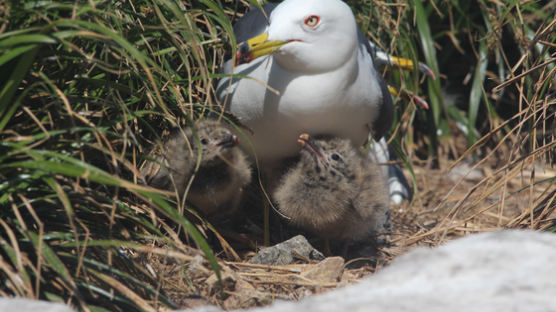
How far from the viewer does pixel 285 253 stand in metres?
3.17

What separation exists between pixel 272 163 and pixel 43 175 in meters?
1.63

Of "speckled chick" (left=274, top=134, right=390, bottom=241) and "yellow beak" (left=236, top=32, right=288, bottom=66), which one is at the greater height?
"yellow beak" (left=236, top=32, right=288, bottom=66)

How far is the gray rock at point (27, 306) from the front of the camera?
1695mm

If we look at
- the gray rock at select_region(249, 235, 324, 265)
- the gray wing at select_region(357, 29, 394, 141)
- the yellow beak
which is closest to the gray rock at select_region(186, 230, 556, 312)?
the gray rock at select_region(249, 235, 324, 265)

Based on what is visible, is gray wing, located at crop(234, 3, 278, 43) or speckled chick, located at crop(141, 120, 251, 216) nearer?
speckled chick, located at crop(141, 120, 251, 216)

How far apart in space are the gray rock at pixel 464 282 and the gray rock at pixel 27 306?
55 cm

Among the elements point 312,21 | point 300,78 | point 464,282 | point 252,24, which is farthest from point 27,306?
point 252,24

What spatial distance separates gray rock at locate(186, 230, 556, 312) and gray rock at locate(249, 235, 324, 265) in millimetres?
1365

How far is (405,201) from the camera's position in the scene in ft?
14.9

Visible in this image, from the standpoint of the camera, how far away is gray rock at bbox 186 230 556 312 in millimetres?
1560

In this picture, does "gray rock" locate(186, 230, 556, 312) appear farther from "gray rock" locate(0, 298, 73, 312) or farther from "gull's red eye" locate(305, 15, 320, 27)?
"gull's red eye" locate(305, 15, 320, 27)

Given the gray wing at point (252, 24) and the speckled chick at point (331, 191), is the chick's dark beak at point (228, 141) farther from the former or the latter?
the gray wing at point (252, 24)

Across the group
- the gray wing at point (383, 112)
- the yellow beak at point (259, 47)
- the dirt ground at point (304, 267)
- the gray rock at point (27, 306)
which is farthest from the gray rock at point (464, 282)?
the gray wing at point (383, 112)

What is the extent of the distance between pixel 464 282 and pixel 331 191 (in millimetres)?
1625
